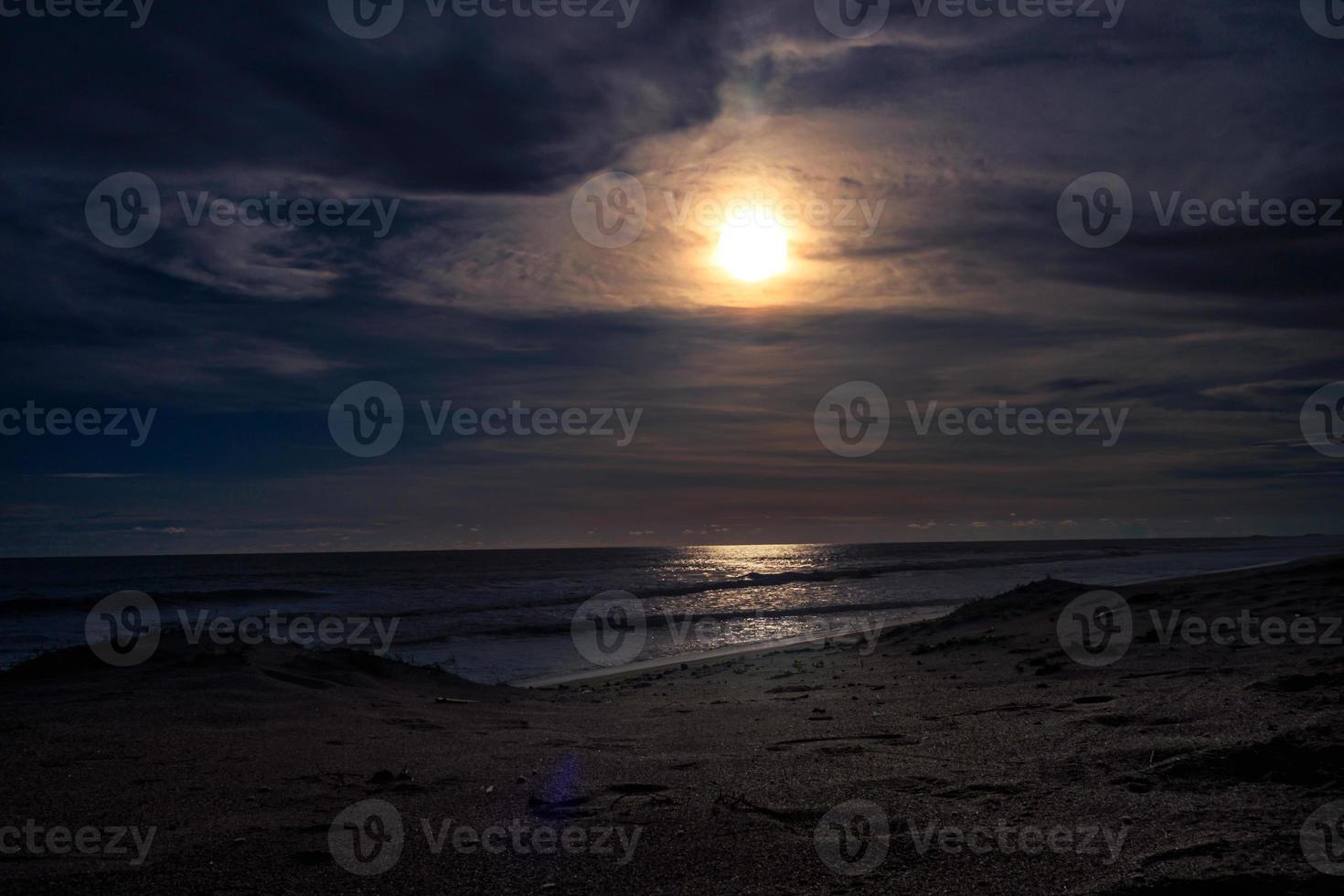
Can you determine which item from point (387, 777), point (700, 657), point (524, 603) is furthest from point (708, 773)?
point (524, 603)

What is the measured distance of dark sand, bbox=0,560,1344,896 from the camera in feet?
12.1

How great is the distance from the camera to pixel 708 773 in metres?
5.43

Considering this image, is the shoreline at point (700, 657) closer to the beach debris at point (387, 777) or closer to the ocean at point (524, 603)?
the ocean at point (524, 603)

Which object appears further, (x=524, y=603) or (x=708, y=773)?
(x=524, y=603)

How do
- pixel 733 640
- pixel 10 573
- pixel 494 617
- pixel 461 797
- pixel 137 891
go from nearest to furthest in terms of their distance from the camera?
pixel 137 891
pixel 461 797
pixel 733 640
pixel 494 617
pixel 10 573

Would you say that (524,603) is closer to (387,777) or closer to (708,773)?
(387,777)

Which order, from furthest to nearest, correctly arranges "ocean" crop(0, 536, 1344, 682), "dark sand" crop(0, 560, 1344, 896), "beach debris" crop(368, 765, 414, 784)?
"ocean" crop(0, 536, 1344, 682)
"beach debris" crop(368, 765, 414, 784)
"dark sand" crop(0, 560, 1344, 896)

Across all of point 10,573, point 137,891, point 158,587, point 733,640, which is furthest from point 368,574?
point 137,891

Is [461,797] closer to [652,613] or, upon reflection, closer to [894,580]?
[652,613]

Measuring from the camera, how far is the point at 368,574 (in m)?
65.9

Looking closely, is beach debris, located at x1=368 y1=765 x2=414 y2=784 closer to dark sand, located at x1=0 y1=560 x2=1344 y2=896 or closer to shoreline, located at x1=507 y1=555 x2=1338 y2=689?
dark sand, located at x1=0 y1=560 x2=1344 y2=896

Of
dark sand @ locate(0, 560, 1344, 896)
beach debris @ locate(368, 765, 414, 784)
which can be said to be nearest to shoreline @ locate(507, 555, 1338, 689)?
dark sand @ locate(0, 560, 1344, 896)

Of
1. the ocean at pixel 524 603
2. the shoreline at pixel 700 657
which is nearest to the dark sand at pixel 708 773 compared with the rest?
the shoreline at pixel 700 657

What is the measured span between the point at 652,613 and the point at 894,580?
2236cm
